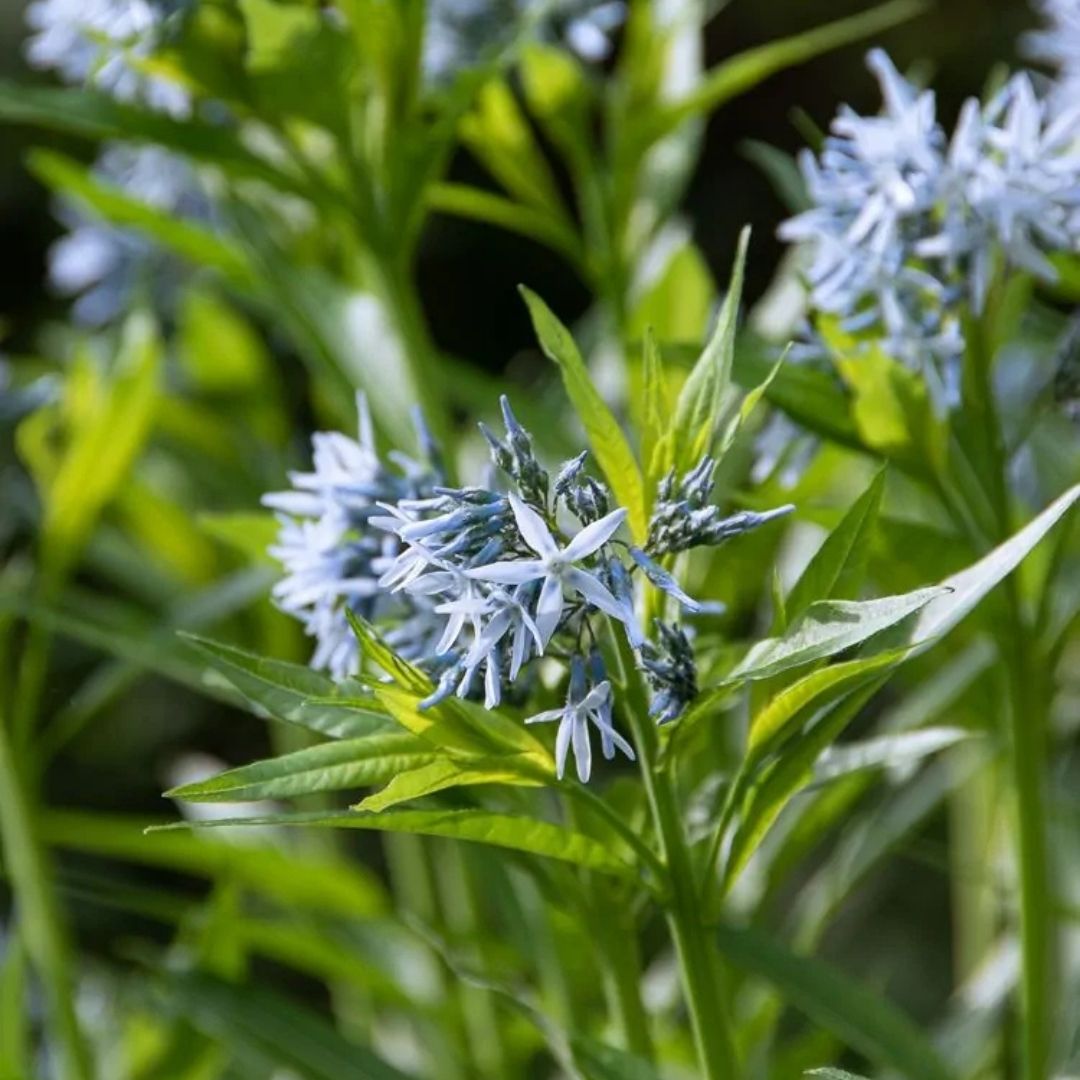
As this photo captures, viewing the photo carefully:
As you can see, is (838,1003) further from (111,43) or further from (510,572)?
(111,43)

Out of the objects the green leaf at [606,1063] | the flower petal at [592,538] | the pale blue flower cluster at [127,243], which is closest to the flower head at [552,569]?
the flower petal at [592,538]

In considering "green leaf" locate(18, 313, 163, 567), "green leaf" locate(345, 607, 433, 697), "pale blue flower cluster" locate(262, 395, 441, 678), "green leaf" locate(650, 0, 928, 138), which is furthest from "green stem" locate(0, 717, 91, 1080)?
"green leaf" locate(650, 0, 928, 138)

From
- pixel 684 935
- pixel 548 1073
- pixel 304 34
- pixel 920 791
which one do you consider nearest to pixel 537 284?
pixel 548 1073

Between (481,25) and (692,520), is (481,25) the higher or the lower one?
the higher one

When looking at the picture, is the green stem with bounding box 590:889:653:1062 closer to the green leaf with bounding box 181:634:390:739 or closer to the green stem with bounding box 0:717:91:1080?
A: the green leaf with bounding box 181:634:390:739

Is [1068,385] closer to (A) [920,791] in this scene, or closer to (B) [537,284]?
(A) [920,791]

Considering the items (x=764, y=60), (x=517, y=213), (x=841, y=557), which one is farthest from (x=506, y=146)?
(x=841, y=557)

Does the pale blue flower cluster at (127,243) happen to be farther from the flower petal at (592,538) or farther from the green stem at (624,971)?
the flower petal at (592,538)
